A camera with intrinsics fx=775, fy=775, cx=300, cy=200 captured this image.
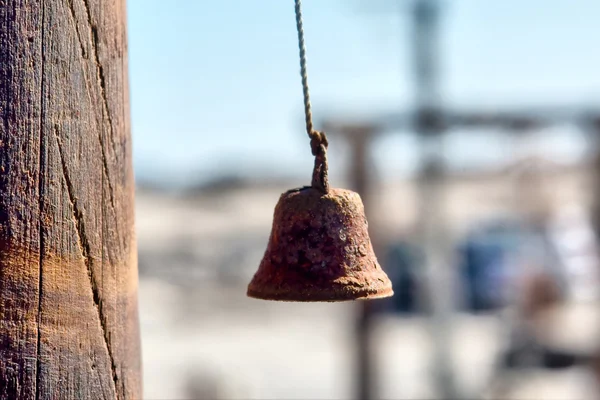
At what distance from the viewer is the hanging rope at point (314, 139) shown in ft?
4.71

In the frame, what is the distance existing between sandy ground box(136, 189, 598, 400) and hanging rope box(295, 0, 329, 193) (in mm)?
6109

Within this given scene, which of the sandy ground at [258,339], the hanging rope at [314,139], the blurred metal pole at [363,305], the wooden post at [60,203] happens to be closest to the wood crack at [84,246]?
the wooden post at [60,203]

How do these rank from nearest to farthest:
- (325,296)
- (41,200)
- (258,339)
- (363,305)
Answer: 1. (41,200)
2. (325,296)
3. (363,305)
4. (258,339)

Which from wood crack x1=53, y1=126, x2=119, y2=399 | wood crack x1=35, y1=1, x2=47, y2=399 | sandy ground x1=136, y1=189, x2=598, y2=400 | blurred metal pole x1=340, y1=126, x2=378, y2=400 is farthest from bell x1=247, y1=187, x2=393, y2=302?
sandy ground x1=136, y1=189, x2=598, y2=400

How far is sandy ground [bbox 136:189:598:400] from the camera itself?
9.56 metres

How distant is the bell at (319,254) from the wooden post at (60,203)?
14.6 inches

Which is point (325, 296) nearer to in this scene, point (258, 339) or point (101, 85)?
point (101, 85)

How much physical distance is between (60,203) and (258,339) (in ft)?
48.2

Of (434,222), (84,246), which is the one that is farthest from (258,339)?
(84,246)

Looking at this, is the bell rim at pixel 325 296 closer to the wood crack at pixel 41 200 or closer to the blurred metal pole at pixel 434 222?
the wood crack at pixel 41 200

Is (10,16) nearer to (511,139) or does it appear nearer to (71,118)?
(71,118)

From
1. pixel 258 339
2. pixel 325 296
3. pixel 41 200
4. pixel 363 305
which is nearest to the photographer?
pixel 41 200

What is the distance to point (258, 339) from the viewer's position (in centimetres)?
1563

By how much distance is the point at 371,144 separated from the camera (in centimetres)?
745
